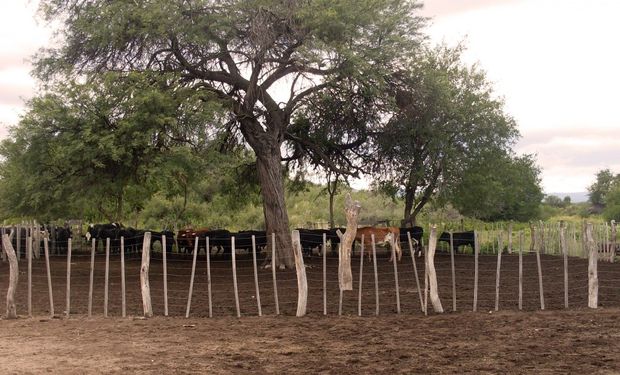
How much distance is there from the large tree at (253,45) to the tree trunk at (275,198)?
3 centimetres

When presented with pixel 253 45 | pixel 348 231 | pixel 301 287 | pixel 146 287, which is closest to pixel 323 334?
pixel 301 287

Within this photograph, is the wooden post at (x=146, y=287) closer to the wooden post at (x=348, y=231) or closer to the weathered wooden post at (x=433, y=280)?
the wooden post at (x=348, y=231)

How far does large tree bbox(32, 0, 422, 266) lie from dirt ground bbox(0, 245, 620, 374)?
557 centimetres

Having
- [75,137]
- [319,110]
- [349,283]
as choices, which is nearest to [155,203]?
[319,110]

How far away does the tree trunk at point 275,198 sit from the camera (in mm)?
18906

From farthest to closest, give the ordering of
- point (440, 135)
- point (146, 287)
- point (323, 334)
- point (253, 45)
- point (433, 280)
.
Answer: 1. point (440, 135)
2. point (253, 45)
3. point (146, 287)
4. point (433, 280)
5. point (323, 334)

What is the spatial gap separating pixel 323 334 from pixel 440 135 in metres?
13.6

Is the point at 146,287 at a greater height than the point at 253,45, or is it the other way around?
the point at 253,45

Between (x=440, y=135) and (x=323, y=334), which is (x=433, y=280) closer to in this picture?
(x=323, y=334)

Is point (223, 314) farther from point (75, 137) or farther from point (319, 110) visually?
point (319, 110)

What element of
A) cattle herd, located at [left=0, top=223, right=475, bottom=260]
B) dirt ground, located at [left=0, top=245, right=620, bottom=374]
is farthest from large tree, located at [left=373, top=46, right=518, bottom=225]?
dirt ground, located at [left=0, top=245, right=620, bottom=374]

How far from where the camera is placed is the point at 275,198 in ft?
62.7

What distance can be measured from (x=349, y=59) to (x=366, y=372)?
1055cm

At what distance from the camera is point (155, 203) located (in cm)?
4100
